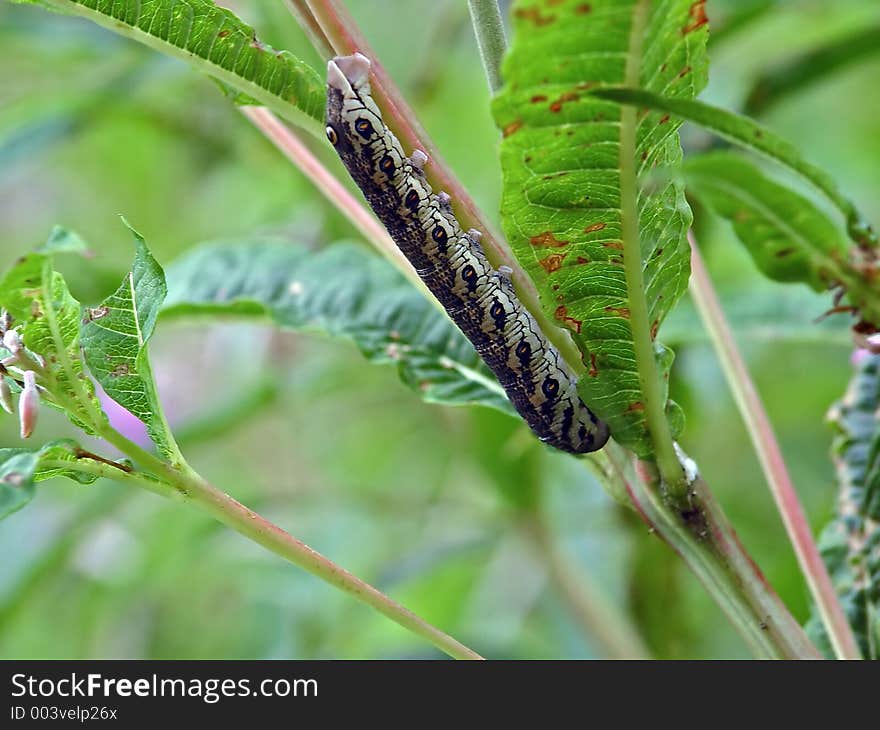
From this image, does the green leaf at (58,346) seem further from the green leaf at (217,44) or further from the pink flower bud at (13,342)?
the green leaf at (217,44)

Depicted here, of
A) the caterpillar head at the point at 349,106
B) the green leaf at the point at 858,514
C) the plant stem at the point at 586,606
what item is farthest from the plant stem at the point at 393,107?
the plant stem at the point at 586,606

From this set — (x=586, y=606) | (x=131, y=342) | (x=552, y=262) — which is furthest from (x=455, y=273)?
(x=586, y=606)

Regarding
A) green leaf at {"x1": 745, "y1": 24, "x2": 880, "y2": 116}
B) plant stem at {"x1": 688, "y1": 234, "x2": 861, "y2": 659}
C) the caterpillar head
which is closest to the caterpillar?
the caterpillar head

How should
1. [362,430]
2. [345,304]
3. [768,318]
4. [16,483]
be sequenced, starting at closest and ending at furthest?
[16,483] → [345,304] → [768,318] → [362,430]

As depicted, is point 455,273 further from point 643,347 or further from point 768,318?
point 768,318

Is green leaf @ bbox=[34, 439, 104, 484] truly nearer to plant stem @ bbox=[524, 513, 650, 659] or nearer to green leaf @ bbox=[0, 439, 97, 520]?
green leaf @ bbox=[0, 439, 97, 520]

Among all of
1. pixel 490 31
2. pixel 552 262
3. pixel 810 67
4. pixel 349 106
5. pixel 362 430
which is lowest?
pixel 552 262
